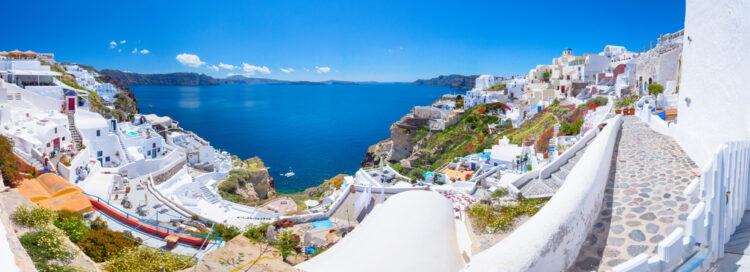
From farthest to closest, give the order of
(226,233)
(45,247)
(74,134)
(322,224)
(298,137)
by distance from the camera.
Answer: (298,137) < (74,134) < (322,224) < (226,233) < (45,247)

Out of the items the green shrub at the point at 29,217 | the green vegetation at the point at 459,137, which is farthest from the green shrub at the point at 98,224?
the green vegetation at the point at 459,137

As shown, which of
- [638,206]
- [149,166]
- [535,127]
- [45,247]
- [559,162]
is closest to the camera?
[638,206]

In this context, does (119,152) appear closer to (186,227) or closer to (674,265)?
(186,227)

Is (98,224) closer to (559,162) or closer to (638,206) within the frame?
(638,206)

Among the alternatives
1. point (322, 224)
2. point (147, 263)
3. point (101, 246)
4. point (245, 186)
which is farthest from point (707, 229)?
point (245, 186)

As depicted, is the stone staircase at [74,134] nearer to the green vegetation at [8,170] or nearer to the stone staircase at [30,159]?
the stone staircase at [30,159]

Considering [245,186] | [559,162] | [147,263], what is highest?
[559,162]

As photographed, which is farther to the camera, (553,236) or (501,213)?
(501,213)
